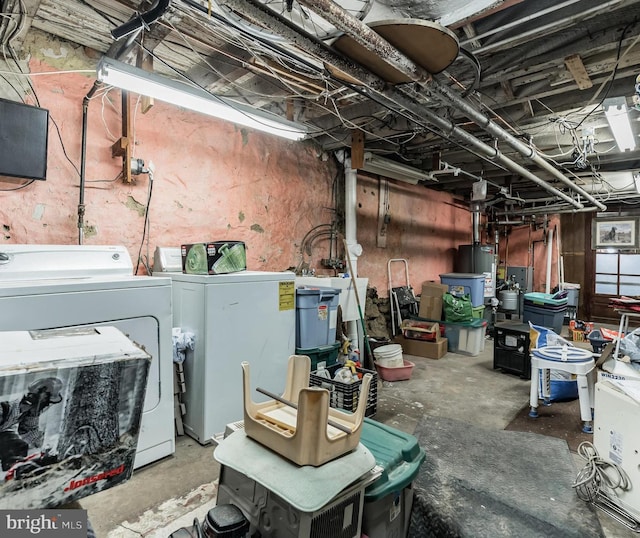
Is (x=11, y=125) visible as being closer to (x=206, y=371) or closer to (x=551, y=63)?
(x=206, y=371)

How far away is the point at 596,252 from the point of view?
807cm

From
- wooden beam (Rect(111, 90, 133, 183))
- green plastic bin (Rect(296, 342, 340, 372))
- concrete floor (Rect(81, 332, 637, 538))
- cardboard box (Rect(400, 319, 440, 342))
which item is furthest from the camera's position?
cardboard box (Rect(400, 319, 440, 342))

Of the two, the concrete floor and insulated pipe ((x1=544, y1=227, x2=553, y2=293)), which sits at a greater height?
insulated pipe ((x1=544, y1=227, x2=553, y2=293))

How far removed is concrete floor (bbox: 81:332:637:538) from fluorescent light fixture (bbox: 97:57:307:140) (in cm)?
224

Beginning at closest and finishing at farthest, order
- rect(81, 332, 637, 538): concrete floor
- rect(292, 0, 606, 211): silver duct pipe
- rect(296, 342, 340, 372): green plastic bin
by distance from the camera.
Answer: rect(292, 0, 606, 211): silver duct pipe
rect(81, 332, 637, 538): concrete floor
rect(296, 342, 340, 372): green plastic bin

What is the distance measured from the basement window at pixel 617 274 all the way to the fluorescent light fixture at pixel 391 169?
5.57 meters

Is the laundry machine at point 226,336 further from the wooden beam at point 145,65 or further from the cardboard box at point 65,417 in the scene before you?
the cardboard box at point 65,417

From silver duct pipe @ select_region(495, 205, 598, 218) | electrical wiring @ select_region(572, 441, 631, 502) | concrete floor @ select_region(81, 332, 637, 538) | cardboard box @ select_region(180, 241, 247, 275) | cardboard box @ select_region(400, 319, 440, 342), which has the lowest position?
concrete floor @ select_region(81, 332, 637, 538)

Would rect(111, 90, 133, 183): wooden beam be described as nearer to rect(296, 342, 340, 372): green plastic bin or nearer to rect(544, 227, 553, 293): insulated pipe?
rect(296, 342, 340, 372): green plastic bin

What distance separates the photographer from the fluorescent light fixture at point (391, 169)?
181 inches

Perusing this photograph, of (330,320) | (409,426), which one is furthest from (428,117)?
(409,426)

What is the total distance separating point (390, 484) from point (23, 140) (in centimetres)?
273

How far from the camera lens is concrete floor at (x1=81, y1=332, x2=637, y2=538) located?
176 centimetres

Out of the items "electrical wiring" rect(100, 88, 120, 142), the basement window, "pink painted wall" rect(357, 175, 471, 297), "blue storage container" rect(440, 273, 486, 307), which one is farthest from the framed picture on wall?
"electrical wiring" rect(100, 88, 120, 142)
